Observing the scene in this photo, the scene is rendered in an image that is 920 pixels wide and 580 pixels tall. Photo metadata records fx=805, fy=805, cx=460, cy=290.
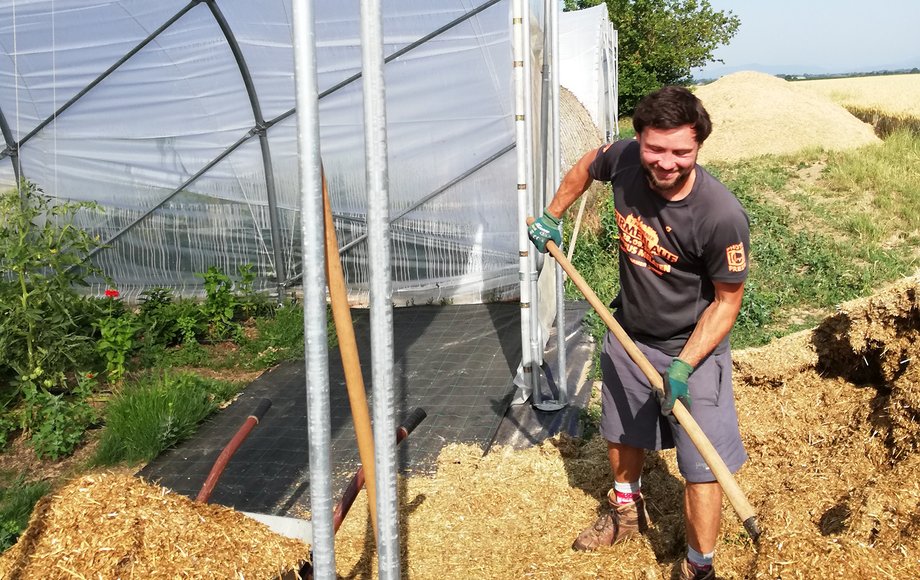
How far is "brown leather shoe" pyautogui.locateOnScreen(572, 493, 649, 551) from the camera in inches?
131

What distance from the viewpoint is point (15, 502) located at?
3.90 meters

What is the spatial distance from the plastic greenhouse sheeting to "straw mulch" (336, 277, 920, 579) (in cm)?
281

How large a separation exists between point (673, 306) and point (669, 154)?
60cm

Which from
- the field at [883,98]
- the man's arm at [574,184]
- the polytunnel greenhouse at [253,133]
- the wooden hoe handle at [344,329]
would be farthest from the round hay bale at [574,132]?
the field at [883,98]

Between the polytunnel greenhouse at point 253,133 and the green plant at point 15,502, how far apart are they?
6.29ft

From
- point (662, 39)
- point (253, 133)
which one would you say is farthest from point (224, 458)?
point (662, 39)

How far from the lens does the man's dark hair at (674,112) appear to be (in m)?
2.61

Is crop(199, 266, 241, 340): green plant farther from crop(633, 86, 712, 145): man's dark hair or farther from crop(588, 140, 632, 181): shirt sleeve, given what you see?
crop(633, 86, 712, 145): man's dark hair

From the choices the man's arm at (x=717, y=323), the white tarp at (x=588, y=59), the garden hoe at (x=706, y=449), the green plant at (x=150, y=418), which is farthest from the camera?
the white tarp at (x=588, y=59)

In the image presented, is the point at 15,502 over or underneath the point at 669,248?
underneath

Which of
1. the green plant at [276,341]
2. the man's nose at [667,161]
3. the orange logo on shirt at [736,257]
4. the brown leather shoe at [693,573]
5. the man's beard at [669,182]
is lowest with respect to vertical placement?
the green plant at [276,341]

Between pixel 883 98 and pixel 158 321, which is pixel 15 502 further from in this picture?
pixel 883 98

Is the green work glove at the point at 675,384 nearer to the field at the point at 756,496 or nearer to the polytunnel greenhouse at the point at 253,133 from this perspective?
the field at the point at 756,496

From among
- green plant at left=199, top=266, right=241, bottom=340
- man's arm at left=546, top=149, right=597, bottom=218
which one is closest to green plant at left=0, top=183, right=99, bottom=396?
green plant at left=199, top=266, right=241, bottom=340
